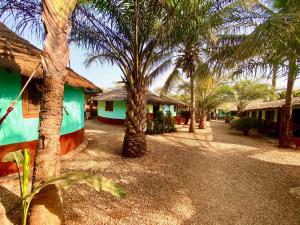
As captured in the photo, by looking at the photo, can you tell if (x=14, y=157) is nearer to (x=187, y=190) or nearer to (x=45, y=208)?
(x=45, y=208)

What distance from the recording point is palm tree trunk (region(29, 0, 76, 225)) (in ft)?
9.41

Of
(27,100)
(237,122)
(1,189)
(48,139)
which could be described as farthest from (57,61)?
(237,122)

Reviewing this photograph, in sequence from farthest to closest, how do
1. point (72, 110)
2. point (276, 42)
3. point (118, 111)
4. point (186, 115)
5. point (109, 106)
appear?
1. point (186, 115)
2. point (109, 106)
3. point (118, 111)
4. point (72, 110)
5. point (276, 42)

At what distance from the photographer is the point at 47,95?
2934 millimetres

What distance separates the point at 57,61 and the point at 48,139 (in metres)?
1.12

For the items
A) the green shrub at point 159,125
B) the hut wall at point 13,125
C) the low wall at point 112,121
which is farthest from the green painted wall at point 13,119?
the low wall at point 112,121

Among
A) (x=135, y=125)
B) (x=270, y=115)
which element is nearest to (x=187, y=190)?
(x=135, y=125)

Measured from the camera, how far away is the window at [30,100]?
578cm

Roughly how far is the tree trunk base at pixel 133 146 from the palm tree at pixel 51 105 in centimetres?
461

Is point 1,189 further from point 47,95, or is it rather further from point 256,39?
point 256,39

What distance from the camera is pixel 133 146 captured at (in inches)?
301

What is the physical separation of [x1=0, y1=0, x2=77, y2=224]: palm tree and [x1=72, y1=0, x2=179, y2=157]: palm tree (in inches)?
145

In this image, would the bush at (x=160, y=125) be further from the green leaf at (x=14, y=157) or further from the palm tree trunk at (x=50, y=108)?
the palm tree trunk at (x=50, y=108)

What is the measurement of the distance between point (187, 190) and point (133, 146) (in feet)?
10.2
